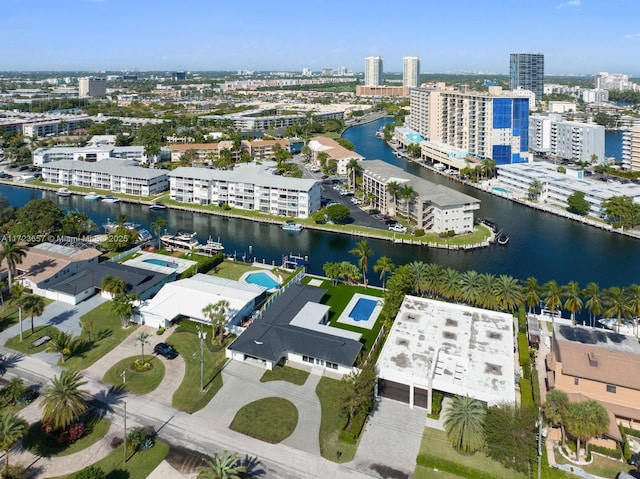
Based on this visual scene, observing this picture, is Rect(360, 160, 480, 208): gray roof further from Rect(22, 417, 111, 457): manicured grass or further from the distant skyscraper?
the distant skyscraper

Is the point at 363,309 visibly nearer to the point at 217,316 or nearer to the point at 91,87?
the point at 217,316

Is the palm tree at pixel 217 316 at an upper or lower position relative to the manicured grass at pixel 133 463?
upper

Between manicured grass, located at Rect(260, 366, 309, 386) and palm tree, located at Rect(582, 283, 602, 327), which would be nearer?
manicured grass, located at Rect(260, 366, 309, 386)

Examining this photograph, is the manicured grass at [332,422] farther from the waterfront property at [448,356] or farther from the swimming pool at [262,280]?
the swimming pool at [262,280]

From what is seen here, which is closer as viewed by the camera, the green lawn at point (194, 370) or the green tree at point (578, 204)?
the green lawn at point (194, 370)

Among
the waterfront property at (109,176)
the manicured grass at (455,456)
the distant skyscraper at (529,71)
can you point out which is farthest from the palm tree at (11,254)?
the distant skyscraper at (529,71)

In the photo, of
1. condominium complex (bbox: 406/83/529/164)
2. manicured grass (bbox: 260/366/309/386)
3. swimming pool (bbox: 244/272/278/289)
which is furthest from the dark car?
condominium complex (bbox: 406/83/529/164)
